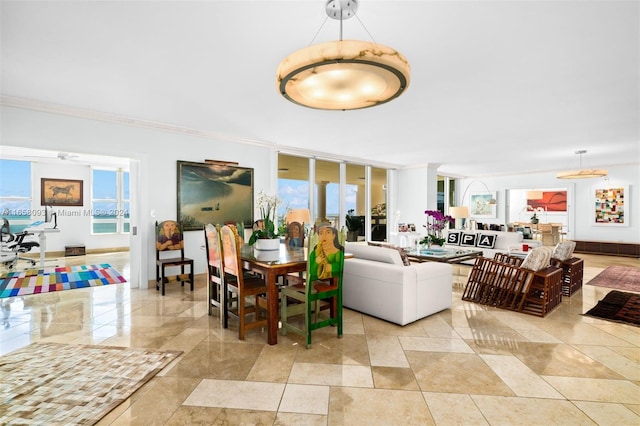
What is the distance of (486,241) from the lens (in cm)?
695

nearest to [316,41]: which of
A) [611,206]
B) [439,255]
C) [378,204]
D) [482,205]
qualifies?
[439,255]

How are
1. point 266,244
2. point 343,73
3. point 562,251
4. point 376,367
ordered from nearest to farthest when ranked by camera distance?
point 343,73 < point 376,367 < point 266,244 < point 562,251

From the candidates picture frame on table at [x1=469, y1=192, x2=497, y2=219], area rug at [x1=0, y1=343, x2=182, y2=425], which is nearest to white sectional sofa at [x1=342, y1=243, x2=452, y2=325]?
area rug at [x1=0, y1=343, x2=182, y2=425]

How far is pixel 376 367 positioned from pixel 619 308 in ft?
11.9

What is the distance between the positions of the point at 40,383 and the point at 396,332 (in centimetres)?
290

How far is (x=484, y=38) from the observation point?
2477 mm

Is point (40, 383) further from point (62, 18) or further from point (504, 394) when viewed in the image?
point (504, 394)

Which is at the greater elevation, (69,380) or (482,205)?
(482,205)

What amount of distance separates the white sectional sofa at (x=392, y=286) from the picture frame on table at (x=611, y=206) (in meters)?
8.56

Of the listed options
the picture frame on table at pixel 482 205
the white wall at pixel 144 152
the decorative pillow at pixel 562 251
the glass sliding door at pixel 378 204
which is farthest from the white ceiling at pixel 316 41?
the picture frame on table at pixel 482 205

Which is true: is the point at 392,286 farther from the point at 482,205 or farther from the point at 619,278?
the point at 482,205

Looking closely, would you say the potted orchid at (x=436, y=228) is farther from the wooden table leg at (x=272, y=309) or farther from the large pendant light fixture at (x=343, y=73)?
the large pendant light fixture at (x=343, y=73)

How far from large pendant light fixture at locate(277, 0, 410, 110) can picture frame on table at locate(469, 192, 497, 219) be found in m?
11.2

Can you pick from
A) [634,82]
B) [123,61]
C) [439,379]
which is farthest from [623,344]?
[123,61]
